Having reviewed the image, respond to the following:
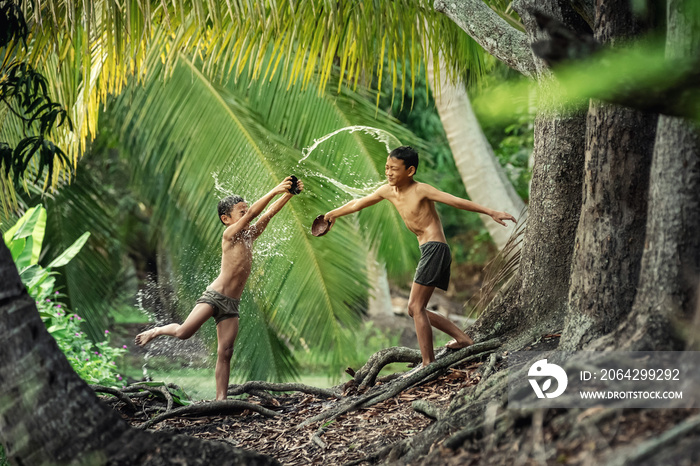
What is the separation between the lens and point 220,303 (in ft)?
16.4

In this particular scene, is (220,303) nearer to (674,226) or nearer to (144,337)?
(144,337)

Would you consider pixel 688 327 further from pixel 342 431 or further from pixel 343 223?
pixel 343 223

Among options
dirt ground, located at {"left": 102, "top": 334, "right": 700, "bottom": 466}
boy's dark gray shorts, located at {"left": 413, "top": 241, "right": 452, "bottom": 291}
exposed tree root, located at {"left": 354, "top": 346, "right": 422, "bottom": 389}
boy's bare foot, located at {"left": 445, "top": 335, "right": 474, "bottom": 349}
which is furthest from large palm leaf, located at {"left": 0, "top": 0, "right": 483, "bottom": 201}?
dirt ground, located at {"left": 102, "top": 334, "right": 700, "bottom": 466}

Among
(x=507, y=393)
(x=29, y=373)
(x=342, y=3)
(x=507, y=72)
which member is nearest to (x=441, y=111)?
(x=507, y=72)

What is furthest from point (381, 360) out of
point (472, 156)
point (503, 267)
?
point (472, 156)

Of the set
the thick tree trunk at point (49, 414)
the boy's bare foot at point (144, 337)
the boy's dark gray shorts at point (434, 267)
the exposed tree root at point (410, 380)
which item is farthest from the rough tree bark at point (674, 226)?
the boy's bare foot at point (144, 337)

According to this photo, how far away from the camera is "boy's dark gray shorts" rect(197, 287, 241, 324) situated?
500 cm

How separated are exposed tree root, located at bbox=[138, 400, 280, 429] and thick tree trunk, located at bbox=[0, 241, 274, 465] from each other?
2161 mm

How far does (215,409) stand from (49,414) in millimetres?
2377

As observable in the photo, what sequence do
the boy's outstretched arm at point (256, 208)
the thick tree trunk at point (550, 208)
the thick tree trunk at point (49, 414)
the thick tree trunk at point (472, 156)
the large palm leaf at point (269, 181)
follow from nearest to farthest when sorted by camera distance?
the thick tree trunk at point (49, 414)
the thick tree trunk at point (550, 208)
the boy's outstretched arm at point (256, 208)
the large palm leaf at point (269, 181)
the thick tree trunk at point (472, 156)

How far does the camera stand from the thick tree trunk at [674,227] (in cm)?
244

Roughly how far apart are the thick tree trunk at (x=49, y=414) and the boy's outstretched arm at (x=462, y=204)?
226 cm

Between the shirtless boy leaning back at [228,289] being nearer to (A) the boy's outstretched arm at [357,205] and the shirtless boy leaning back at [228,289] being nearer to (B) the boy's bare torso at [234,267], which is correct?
(B) the boy's bare torso at [234,267]

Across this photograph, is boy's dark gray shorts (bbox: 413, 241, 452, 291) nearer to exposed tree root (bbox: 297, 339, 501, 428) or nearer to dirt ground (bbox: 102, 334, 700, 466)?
exposed tree root (bbox: 297, 339, 501, 428)
